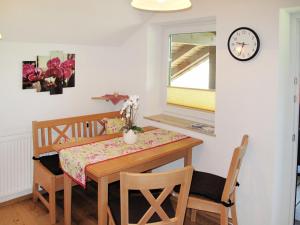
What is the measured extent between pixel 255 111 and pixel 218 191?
0.72 metres

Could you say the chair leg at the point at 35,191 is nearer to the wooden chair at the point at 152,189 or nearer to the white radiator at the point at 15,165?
the white radiator at the point at 15,165

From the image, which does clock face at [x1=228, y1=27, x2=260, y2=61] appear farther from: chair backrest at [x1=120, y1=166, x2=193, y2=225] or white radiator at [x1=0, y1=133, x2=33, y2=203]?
white radiator at [x1=0, y1=133, x2=33, y2=203]

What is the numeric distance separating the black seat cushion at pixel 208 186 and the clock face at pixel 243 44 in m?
1.05

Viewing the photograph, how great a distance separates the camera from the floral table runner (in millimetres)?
2277

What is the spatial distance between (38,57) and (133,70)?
3.54ft

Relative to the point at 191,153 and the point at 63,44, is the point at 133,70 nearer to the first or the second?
the point at 63,44

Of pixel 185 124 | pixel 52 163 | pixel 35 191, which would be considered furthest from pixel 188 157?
pixel 35 191

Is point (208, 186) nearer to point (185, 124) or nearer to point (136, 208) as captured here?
point (136, 208)

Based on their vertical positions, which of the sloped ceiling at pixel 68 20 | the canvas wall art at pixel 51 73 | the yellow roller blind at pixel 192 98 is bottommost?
the yellow roller blind at pixel 192 98

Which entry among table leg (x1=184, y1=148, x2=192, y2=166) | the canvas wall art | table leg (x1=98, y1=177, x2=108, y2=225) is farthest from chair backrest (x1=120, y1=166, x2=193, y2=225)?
the canvas wall art

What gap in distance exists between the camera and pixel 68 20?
2.88m

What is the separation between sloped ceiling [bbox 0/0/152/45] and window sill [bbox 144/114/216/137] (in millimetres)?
1055

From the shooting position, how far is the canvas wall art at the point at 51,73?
306 cm

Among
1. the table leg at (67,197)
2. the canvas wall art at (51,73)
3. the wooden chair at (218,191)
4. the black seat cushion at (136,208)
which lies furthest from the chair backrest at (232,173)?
the canvas wall art at (51,73)
